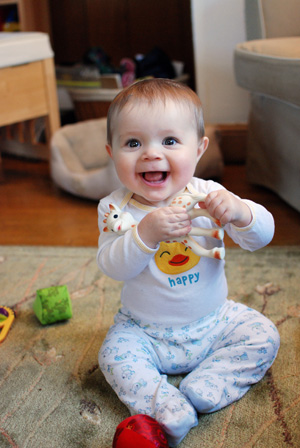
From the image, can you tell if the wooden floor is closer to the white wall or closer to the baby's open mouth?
the white wall

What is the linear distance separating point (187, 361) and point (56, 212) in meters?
1.02

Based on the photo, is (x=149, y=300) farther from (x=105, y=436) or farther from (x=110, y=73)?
(x=110, y=73)

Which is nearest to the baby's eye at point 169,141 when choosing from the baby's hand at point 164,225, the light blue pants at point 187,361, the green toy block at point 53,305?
the baby's hand at point 164,225

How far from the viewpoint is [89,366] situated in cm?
90

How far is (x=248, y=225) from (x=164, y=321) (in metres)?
0.21

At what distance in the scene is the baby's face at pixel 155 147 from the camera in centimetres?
75

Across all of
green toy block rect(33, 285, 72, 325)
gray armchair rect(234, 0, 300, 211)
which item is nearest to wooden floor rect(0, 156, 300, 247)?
gray armchair rect(234, 0, 300, 211)

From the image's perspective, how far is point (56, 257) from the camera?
1363 mm

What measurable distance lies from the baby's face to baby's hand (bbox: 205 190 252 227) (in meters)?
0.07

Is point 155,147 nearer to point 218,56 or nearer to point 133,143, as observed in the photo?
point 133,143

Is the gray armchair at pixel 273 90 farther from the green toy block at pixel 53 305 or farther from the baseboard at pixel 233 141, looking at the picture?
the green toy block at pixel 53 305

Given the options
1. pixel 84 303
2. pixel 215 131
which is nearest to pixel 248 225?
pixel 84 303

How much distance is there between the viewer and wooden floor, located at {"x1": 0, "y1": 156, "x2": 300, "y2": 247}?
4.86 ft

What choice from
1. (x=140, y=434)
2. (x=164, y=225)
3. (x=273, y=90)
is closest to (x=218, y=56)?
(x=273, y=90)
